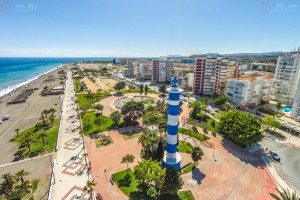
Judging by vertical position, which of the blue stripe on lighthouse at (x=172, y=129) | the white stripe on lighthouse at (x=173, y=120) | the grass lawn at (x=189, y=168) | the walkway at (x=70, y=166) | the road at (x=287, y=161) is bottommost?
the road at (x=287, y=161)

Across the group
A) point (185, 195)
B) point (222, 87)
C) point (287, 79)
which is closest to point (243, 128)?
point (185, 195)

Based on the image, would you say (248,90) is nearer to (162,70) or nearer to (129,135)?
(129,135)

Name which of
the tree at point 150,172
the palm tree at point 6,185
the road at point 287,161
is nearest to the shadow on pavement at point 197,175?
the tree at point 150,172

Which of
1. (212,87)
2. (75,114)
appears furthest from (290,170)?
(75,114)

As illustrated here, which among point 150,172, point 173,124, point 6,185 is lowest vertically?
point 6,185

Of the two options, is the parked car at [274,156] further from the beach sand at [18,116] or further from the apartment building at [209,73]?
the beach sand at [18,116]

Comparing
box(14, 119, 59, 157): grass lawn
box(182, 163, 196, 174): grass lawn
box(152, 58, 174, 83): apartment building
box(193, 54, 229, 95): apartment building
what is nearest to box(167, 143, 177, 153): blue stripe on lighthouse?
box(182, 163, 196, 174): grass lawn
